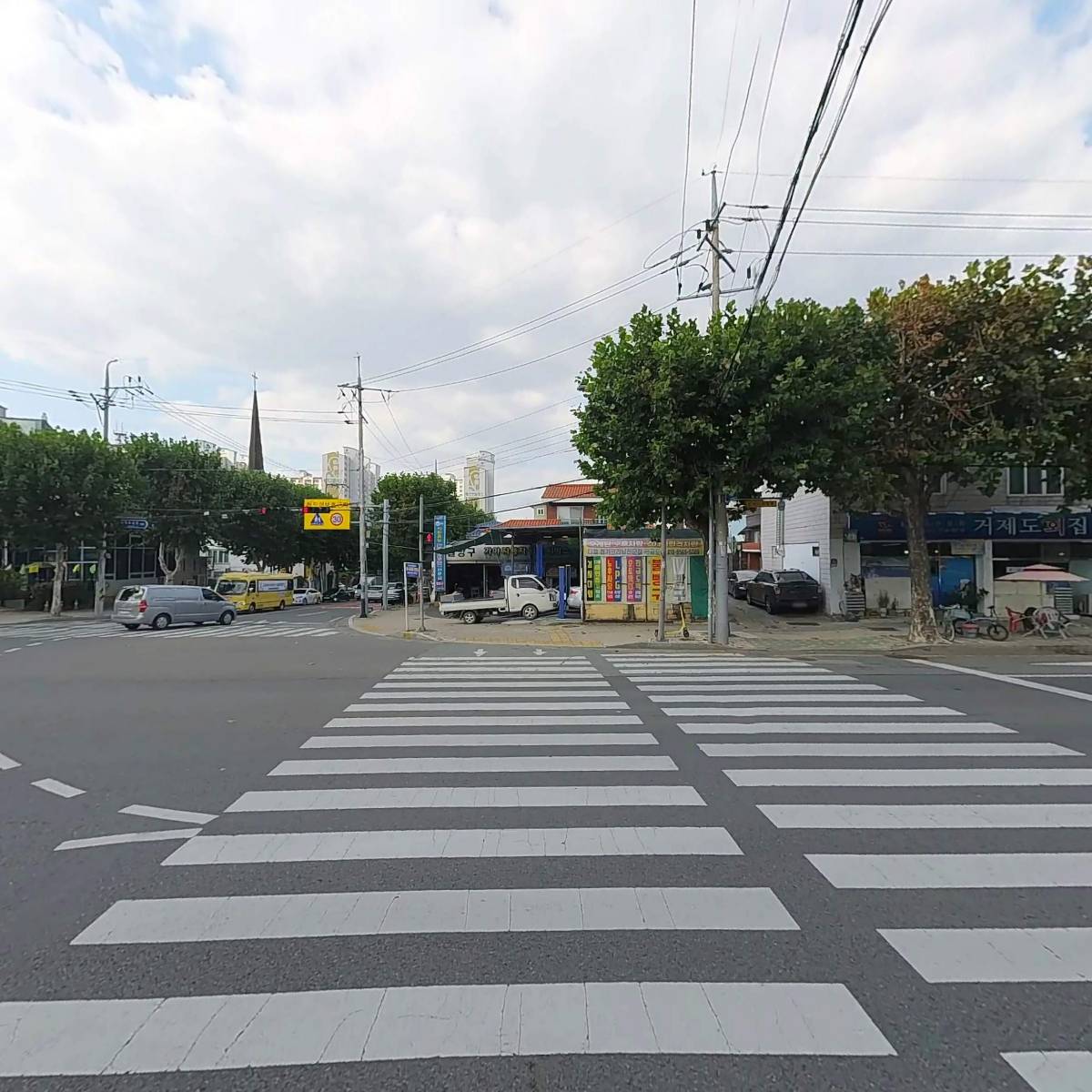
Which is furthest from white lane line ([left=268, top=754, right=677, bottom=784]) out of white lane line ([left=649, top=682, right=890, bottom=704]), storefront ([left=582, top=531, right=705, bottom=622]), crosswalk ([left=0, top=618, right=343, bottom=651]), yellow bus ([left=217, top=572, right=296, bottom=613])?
yellow bus ([left=217, top=572, right=296, bottom=613])

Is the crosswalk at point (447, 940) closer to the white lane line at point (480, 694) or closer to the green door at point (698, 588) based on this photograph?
the white lane line at point (480, 694)

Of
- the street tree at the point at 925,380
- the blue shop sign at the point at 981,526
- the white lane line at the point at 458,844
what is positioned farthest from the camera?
the blue shop sign at the point at 981,526

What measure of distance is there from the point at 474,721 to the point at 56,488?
3115 cm

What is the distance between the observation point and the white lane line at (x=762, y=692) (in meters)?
10.6

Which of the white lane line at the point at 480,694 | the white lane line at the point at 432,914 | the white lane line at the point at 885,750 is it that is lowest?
the white lane line at the point at 480,694

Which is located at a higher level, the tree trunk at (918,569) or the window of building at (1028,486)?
the window of building at (1028,486)

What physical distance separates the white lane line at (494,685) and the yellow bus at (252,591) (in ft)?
101

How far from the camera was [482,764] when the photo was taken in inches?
273

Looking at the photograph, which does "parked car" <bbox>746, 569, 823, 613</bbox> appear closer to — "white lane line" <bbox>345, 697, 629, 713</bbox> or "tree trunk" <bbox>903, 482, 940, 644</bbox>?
"tree trunk" <bbox>903, 482, 940, 644</bbox>

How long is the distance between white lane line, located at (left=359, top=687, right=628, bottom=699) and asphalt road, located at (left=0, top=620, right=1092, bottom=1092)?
1.59 meters

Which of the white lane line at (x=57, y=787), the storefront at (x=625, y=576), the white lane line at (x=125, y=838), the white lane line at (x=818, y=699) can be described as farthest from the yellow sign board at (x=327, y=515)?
the white lane line at (x=125, y=838)

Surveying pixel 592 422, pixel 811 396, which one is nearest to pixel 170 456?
pixel 592 422

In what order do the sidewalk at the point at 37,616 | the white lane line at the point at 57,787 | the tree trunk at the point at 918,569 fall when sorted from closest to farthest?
the white lane line at the point at 57,787 < the tree trunk at the point at 918,569 < the sidewalk at the point at 37,616

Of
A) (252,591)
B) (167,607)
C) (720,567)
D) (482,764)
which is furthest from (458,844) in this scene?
(252,591)
